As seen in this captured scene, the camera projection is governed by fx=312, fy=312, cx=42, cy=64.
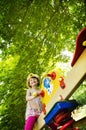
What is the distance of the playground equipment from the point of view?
261cm

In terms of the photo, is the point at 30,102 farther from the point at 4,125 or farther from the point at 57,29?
the point at 4,125

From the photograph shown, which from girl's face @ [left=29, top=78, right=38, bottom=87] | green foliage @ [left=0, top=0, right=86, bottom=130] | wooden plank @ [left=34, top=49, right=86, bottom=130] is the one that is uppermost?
Answer: green foliage @ [left=0, top=0, right=86, bottom=130]

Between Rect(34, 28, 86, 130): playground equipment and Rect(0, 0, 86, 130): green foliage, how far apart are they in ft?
10.7

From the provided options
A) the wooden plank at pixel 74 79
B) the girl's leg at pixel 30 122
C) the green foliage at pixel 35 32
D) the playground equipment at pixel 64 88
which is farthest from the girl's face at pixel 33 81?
the green foliage at pixel 35 32

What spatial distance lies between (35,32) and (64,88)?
4658 mm

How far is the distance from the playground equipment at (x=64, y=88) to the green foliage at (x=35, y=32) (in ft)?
10.7

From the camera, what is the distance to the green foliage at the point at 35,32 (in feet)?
22.4

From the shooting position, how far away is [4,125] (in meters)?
9.73

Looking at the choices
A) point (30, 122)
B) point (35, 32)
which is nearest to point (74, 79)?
point (30, 122)

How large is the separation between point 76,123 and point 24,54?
4.45 metres

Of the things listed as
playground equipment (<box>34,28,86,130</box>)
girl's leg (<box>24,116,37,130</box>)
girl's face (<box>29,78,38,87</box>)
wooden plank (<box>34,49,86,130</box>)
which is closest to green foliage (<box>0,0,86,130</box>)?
girl's face (<box>29,78,38,87</box>)

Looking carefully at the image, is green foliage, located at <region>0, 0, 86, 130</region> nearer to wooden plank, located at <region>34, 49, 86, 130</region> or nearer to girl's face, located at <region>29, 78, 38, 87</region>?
girl's face, located at <region>29, 78, 38, 87</region>

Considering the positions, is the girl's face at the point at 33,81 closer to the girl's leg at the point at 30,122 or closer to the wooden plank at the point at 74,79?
the girl's leg at the point at 30,122

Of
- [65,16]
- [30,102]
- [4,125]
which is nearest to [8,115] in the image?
[4,125]
